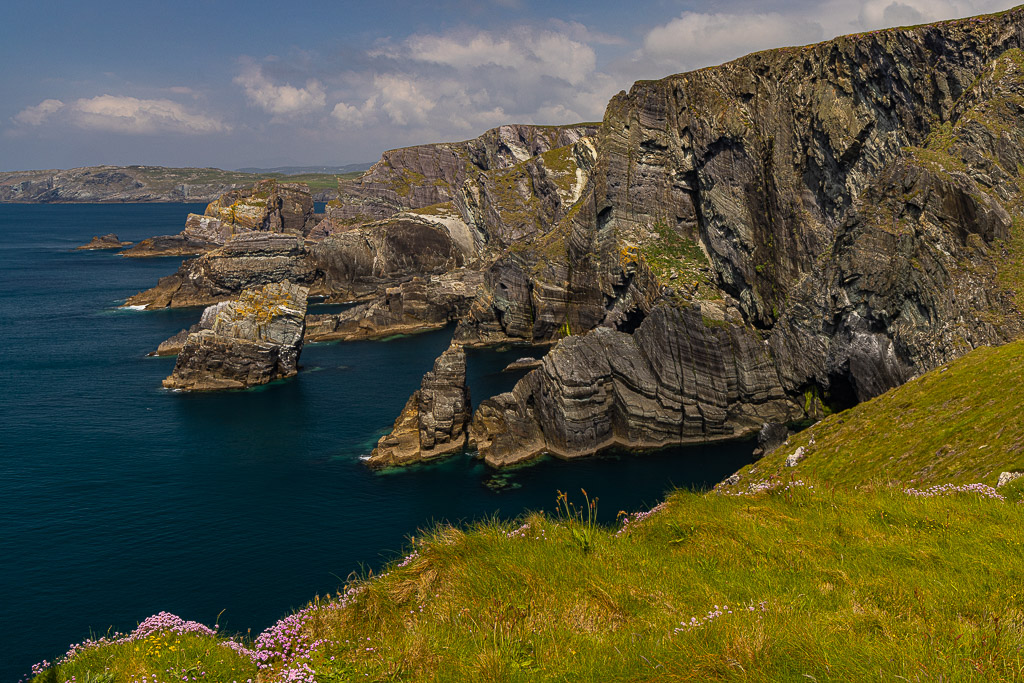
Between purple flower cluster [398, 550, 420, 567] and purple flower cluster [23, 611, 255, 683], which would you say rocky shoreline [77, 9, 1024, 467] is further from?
purple flower cluster [23, 611, 255, 683]

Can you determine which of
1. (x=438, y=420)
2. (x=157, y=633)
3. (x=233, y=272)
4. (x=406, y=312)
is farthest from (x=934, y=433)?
(x=233, y=272)

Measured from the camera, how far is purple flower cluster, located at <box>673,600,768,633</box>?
742 cm

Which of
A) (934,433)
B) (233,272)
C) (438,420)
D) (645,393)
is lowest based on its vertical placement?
(438,420)

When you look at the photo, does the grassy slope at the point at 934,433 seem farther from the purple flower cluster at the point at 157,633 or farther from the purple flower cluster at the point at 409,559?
the purple flower cluster at the point at 157,633

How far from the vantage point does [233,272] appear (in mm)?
149000

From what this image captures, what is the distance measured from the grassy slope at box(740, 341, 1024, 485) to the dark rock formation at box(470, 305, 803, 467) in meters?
27.9

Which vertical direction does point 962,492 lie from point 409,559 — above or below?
below

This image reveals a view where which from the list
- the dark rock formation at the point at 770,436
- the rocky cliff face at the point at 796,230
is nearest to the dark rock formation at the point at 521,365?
the rocky cliff face at the point at 796,230

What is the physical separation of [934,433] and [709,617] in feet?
76.2

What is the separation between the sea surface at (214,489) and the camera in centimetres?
3978

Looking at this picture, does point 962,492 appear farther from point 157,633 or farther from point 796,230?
point 796,230

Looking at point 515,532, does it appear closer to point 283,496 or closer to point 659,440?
point 283,496

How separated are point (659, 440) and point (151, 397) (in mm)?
65565

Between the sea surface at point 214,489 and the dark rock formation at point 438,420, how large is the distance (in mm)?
2687
